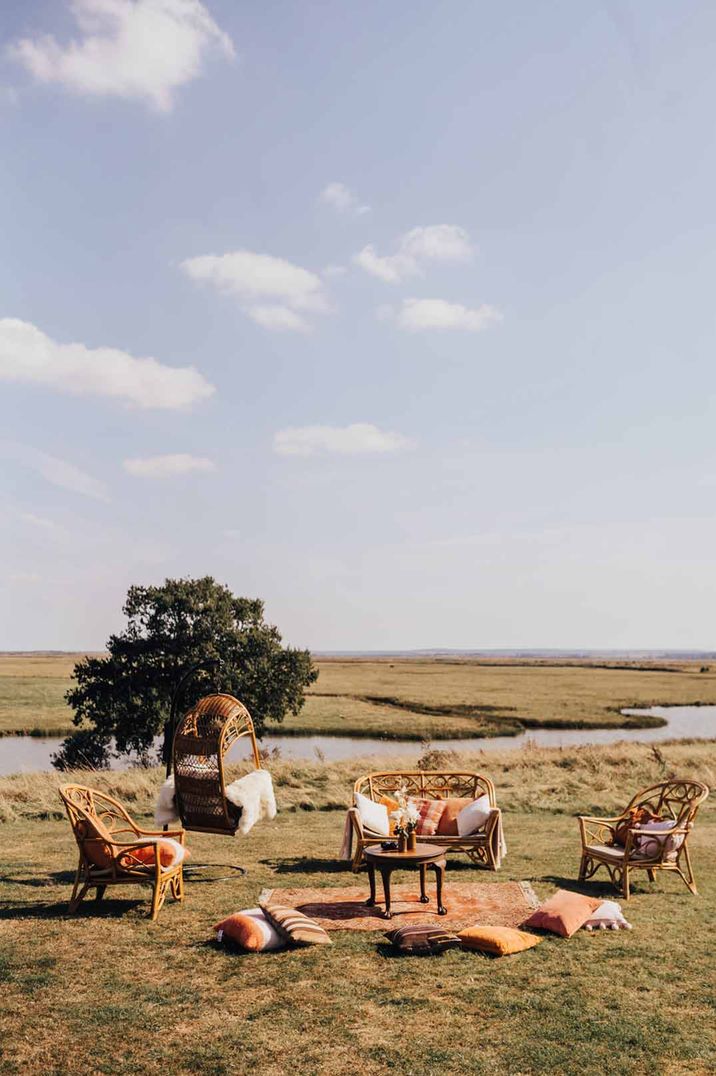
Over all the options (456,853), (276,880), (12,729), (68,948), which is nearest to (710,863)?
(456,853)

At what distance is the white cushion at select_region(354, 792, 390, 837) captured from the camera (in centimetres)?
1128

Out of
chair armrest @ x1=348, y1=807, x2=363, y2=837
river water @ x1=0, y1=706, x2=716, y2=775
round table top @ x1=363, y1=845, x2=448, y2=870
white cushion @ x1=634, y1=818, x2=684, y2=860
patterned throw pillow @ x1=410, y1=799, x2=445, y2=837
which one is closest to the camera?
round table top @ x1=363, y1=845, x2=448, y2=870

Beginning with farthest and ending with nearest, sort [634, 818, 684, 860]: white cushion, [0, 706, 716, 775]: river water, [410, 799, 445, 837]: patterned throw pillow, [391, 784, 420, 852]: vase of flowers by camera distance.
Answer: [0, 706, 716, 775]: river water → [410, 799, 445, 837]: patterned throw pillow → [634, 818, 684, 860]: white cushion → [391, 784, 420, 852]: vase of flowers

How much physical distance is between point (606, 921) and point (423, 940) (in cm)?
205

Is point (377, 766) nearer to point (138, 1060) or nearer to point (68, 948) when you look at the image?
point (68, 948)

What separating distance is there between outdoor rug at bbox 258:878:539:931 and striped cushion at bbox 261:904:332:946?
→ 0.52 m

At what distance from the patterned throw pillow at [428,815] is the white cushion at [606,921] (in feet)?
10.5

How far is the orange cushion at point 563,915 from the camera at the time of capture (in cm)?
817

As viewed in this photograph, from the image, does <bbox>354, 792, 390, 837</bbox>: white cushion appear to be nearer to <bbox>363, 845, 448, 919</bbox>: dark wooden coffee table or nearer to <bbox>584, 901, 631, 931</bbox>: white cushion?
<bbox>363, 845, 448, 919</bbox>: dark wooden coffee table

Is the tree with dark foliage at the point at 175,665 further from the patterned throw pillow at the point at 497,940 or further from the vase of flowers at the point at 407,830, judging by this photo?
the patterned throw pillow at the point at 497,940

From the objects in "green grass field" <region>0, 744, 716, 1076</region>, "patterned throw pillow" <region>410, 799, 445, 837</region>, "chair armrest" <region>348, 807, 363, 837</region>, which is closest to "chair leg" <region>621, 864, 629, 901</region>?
"green grass field" <region>0, 744, 716, 1076</region>

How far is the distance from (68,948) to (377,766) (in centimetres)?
1565

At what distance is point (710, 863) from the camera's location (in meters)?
11.9

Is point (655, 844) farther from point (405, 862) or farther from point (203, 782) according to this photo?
point (203, 782)
